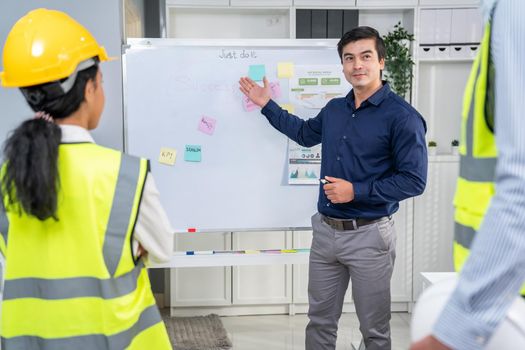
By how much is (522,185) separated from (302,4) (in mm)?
3120

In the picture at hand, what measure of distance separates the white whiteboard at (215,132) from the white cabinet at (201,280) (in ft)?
3.20

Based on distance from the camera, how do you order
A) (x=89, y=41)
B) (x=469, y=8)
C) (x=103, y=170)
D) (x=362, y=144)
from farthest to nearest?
(x=469, y=8), (x=362, y=144), (x=89, y=41), (x=103, y=170)

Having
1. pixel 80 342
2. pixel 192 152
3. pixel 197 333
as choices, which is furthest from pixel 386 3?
pixel 80 342

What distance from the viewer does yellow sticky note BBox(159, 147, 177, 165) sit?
2697mm

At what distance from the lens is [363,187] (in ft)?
7.44

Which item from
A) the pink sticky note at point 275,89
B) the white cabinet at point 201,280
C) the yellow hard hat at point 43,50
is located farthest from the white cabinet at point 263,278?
the yellow hard hat at point 43,50

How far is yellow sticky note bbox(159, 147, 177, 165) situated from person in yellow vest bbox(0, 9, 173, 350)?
1.34 metres

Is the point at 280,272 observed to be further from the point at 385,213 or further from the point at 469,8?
the point at 469,8

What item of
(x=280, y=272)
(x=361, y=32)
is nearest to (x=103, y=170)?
(x=361, y=32)

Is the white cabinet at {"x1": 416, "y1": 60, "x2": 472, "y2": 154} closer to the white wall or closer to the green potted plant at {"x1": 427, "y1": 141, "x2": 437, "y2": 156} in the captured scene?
the green potted plant at {"x1": 427, "y1": 141, "x2": 437, "y2": 156}

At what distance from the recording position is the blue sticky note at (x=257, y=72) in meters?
2.71

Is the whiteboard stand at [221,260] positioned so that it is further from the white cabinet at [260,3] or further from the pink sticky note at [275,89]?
the white cabinet at [260,3]

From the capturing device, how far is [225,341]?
3.40 m

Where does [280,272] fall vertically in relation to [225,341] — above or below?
above
